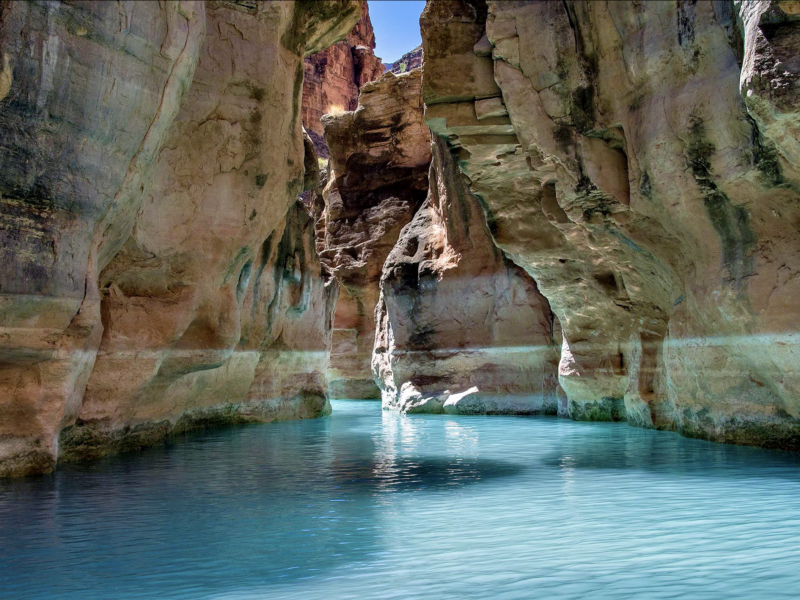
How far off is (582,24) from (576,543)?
7018 mm

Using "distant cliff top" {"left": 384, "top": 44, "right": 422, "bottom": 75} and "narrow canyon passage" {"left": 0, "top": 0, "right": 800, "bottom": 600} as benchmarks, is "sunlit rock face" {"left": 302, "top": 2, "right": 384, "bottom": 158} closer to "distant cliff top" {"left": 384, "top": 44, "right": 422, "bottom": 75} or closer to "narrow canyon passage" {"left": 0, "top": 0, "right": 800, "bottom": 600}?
"distant cliff top" {"left": 384, "top": 44, "right": 422, "bottom": 75}

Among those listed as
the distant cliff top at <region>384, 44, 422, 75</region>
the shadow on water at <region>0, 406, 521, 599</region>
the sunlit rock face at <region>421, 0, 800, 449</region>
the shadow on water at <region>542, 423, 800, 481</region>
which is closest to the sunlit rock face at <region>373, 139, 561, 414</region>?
the sunlit rock face at <region>421, 0, 800, 449</region>

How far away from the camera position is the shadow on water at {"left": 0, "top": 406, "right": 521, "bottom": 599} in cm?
369

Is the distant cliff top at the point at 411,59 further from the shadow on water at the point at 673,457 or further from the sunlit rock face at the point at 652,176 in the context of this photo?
the shadow on water at the point at 673,457

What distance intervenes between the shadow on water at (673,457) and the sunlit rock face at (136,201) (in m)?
4.59

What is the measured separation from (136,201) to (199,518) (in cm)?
381

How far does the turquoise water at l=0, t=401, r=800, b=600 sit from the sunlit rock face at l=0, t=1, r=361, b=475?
88 cm

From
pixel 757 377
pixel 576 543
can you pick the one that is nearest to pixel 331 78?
pixel 757 377

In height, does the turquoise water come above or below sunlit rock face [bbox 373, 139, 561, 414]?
below

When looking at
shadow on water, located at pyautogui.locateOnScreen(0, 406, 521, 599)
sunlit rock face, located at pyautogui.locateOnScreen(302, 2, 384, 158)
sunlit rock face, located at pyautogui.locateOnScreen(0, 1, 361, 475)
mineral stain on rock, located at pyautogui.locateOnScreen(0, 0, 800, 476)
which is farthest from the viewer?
sunlit rock face, located at pyautogui.locateOnScreen(302, 2, 384, 158)

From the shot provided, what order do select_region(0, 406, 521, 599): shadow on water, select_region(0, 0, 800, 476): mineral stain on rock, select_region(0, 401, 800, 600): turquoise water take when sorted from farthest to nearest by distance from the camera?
1. select_region(0, 0, 800, 476): mineral stain on rock
2. select_region(0, 406, 521, 599): shadow on water
3. select_region(0, 401, 800, 600): turquoise water

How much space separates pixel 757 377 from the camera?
7.90 meters

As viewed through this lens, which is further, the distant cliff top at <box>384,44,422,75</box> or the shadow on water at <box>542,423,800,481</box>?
the distant cliff top at <box>384,44,422,75</box>

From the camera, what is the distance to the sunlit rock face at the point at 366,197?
24.5m
